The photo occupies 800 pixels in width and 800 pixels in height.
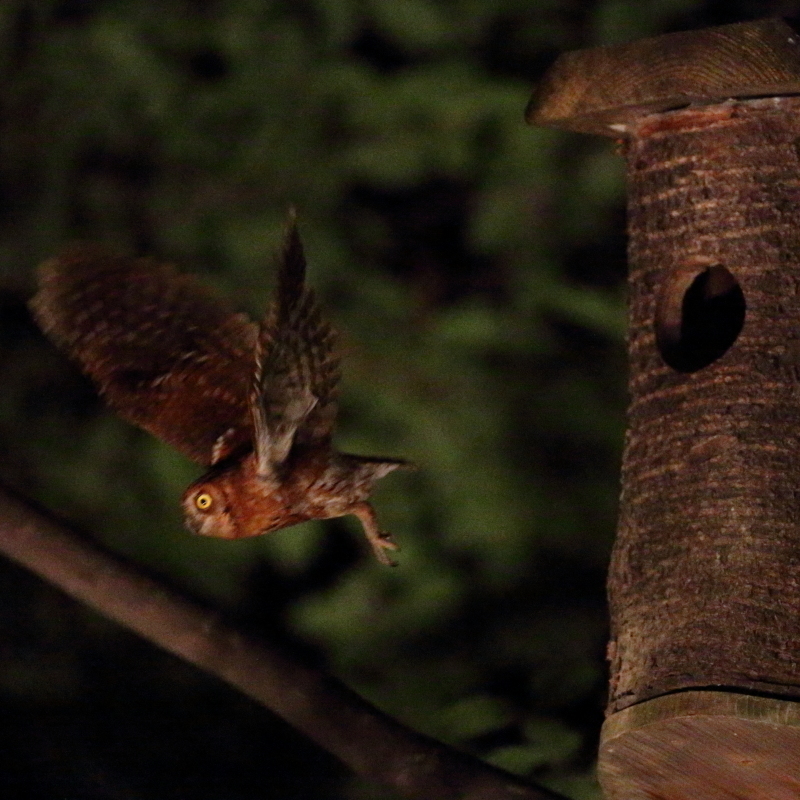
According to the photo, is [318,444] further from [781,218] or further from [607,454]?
[607,454]

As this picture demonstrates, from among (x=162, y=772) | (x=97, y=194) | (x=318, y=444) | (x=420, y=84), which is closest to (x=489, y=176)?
(x=420, y=84)

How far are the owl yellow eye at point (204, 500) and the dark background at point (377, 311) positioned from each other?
0.73m

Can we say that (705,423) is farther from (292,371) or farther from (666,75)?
(292,371)

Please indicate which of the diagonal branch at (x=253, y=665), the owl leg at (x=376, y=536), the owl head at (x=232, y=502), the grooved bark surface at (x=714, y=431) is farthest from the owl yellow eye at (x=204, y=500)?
the grooved bark surface at (x=714, y=431)

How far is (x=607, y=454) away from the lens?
14.5ft

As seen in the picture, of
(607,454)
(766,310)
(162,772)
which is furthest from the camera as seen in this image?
(162,772)

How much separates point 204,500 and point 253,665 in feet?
0.88

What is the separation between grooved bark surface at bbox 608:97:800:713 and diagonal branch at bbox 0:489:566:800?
307mm

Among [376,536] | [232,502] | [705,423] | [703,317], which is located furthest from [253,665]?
A: [703,317]

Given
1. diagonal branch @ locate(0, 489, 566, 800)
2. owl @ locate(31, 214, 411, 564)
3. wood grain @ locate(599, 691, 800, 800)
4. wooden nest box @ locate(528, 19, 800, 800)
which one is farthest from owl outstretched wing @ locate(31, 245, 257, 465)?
wood grain @ locate(599, 691, 800, 800)

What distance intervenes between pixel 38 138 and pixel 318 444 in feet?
5.30

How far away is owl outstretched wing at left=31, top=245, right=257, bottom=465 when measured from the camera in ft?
11.2

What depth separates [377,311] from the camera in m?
4.16

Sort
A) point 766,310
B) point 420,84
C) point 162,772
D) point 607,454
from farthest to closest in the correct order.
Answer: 1. point 162,772
2. point 607,454
3. point 420,84
4. point 766,310
